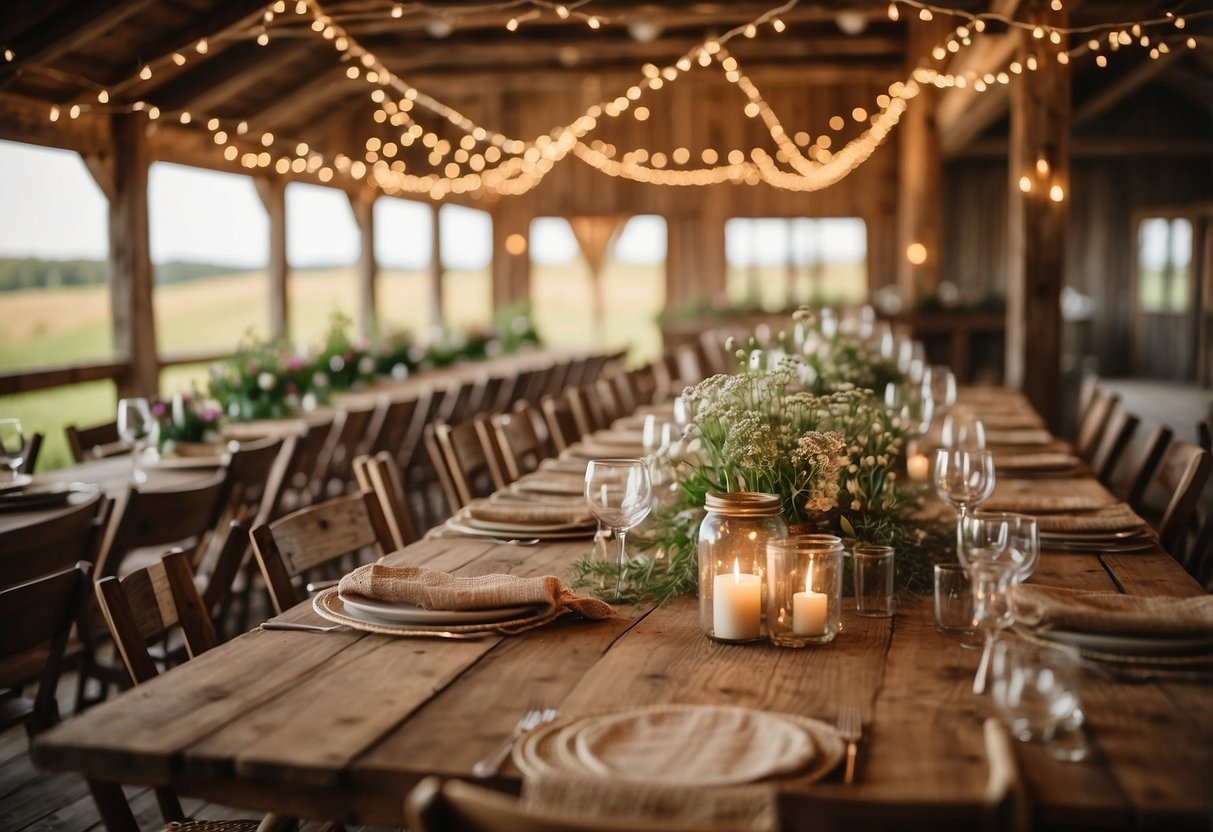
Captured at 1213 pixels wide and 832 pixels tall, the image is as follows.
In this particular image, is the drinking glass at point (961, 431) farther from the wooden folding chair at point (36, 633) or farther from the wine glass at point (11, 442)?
the wine glass at point (11, 442)

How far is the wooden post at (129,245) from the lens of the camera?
8.12 meters

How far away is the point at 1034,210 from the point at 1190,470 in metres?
4.09

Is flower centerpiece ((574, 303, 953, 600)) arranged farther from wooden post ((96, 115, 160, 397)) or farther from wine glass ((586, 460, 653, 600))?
wooden post ((96, 115, 160, 397))

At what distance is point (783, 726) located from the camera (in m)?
1.53

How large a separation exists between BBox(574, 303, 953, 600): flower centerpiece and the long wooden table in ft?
0.75

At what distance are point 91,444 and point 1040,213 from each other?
16.8 ft

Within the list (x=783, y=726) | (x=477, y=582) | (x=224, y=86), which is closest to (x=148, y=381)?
(x=224, y=86)

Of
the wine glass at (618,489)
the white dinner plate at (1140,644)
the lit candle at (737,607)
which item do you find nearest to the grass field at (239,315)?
the wine glass at (618,489)

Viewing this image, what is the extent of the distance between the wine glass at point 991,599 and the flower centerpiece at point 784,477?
0.46 m

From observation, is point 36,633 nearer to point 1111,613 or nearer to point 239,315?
point 1111,613

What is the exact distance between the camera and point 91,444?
5008 millimetres

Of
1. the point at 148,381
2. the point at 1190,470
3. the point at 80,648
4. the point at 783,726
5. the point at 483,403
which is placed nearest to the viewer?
the point at 783,726

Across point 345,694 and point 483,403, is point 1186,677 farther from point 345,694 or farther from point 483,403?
point 483,403

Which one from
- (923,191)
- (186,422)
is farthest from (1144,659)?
(923,191)
